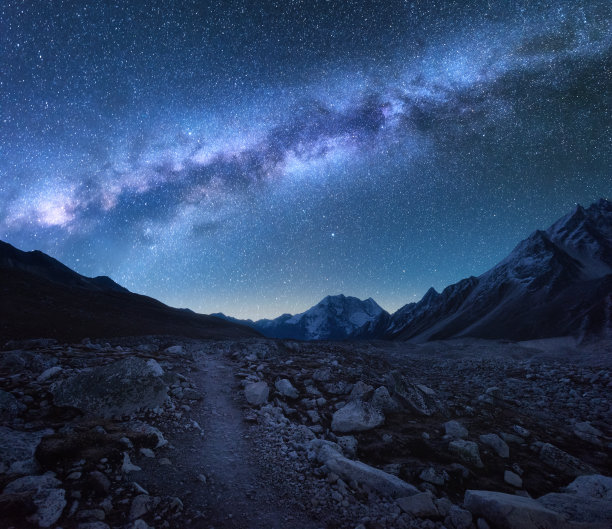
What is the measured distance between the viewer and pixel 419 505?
5.27 m

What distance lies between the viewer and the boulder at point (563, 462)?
760 centimetres

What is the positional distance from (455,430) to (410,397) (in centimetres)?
222

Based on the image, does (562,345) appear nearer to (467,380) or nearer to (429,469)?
(467,380)

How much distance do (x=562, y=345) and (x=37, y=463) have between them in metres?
68.0

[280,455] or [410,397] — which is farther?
[410,397]

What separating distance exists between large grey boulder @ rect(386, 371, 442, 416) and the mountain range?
53.5 meters

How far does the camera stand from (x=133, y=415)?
8.62 metres

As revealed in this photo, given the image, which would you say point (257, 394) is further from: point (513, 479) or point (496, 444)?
point (513, 479)

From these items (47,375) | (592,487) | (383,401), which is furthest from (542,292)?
(47,375)

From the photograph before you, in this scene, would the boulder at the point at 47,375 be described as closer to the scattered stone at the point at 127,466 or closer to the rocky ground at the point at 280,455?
the rocky ground at the point at 280,455

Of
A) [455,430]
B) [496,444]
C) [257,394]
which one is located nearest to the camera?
[496,444]

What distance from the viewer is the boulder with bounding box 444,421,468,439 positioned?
29.6ft

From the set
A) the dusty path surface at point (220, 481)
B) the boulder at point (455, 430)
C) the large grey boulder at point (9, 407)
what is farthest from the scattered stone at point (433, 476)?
the large grey boulder at point (9, 407)

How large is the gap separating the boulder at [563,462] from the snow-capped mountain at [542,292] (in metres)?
54.7
